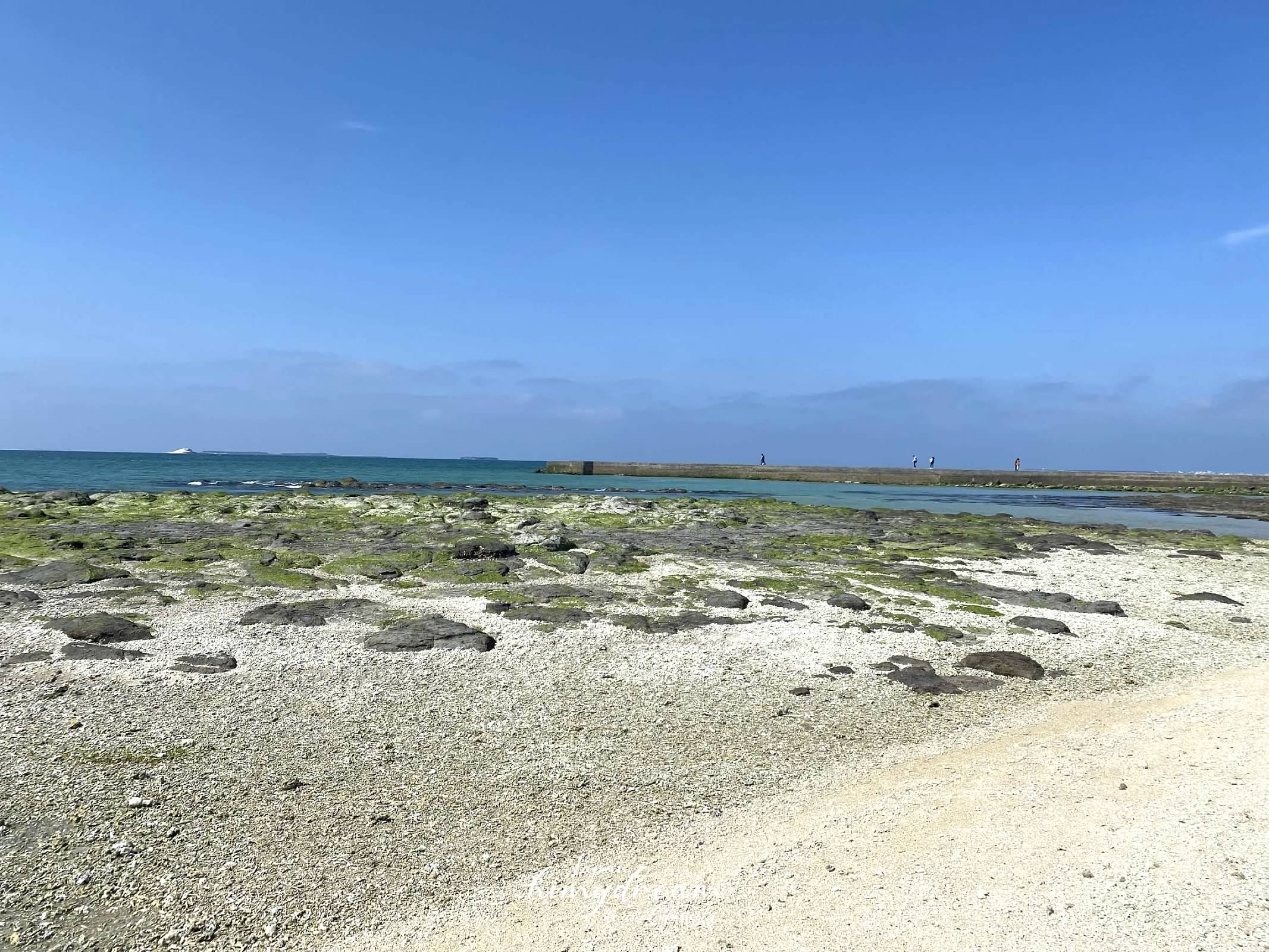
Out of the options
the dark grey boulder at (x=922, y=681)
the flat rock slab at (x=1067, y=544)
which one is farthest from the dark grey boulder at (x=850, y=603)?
the flat rock slab at (x=1067, y=544)

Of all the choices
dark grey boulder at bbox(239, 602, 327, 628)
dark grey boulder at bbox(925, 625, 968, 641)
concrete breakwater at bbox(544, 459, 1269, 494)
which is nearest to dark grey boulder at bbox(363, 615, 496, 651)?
dark grey boulder at bbox(239, 602, 327, 628)

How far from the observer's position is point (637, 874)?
5.41 metres

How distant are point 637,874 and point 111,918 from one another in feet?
10.9

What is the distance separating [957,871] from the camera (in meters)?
5.28

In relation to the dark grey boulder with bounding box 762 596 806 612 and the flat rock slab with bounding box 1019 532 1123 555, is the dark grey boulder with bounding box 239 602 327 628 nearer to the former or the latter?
the dark grey boulder with bounding box 762 596 806 612

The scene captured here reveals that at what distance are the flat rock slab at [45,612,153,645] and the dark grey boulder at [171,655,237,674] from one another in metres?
1.36

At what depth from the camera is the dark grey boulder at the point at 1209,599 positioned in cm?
1543

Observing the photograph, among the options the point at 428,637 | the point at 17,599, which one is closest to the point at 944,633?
the point at 428,637

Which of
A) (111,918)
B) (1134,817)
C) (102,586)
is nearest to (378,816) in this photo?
(111,918)

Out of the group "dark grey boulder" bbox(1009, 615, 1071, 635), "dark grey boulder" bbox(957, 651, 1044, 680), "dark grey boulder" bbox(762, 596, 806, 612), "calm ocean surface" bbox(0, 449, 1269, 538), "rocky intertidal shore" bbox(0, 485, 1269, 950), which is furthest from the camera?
"calm ocean surface" bbox(0, 449, 1269, 538)

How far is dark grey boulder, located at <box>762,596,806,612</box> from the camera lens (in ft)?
46.5

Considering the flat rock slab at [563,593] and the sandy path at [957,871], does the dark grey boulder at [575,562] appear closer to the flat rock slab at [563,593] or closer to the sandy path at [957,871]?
the flat rock slab at [563,593]

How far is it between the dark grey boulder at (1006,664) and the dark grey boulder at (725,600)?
422cm

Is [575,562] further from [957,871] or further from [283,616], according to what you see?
[957,871]
